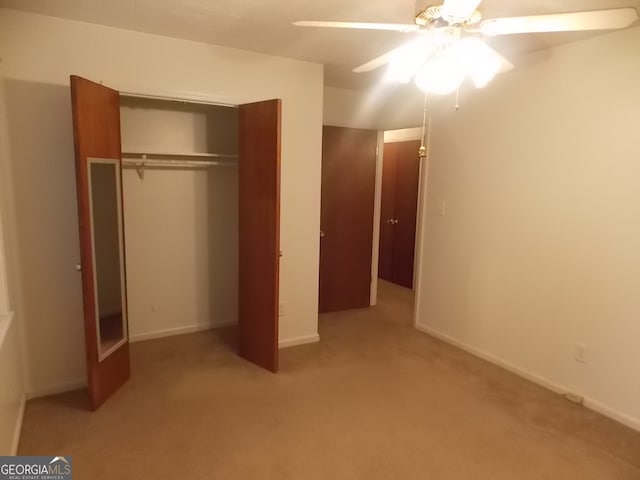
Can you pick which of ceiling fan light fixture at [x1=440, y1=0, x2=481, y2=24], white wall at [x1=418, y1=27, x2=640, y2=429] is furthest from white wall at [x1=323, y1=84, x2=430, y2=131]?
ceiling fan light fixture at [x1=440, y1=0, x2=481, y2=24]

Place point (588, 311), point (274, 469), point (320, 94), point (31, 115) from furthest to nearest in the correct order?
point (320, 94), point (588, 311), point (31, 115), point (274, 469)

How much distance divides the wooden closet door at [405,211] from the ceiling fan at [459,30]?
134 inches

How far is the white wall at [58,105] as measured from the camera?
254 cm

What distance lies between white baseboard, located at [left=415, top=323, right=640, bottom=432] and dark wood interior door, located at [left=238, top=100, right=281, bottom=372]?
1.69 m

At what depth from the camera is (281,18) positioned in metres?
2.49

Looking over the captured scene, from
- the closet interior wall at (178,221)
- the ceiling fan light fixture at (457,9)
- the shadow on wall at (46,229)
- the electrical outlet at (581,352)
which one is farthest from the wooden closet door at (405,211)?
the shadow on wall at (46,229)

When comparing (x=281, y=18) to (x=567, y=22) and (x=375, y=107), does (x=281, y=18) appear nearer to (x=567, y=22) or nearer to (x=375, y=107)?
(x=567, y=22)

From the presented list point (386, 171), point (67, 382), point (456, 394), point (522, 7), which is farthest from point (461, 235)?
point (67, 382)

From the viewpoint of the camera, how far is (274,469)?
2123mm

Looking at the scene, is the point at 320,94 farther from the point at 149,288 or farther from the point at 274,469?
the point at 274,469

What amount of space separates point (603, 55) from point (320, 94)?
2.02m

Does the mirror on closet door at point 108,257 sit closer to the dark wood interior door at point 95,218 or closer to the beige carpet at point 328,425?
the dark wood interior door at point 95,218

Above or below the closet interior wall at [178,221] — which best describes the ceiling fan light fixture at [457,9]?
above

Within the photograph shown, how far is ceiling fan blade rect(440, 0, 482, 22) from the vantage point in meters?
1.49
